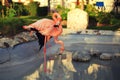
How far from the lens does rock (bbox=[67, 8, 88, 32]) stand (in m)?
18.3

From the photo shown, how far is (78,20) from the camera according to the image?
18297 millimetres

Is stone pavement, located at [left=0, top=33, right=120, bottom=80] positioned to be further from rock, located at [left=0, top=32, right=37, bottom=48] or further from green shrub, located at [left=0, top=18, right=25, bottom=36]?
green shrub, located at [left=0, top=18, right=25, bottom=36]

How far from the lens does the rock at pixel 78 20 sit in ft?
60.0

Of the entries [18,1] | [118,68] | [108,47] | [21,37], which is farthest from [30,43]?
[18,1]

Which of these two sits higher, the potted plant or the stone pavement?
the potted plant

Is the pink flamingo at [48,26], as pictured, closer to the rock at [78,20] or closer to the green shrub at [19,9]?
the rock at [78,20]

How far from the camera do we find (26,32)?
15320mm

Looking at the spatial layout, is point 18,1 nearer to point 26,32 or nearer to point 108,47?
point 26,32

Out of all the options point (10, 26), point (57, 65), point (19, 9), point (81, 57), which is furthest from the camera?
point (19, 9)

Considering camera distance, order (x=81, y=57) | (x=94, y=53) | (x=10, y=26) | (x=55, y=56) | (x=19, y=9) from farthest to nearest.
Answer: (x=19, y=9) < (x=10, y=26) < (x=94, y=53) < (x=55, y=56) < (x=81, y=57)

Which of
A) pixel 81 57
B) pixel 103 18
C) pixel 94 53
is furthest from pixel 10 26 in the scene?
pixel 103 18

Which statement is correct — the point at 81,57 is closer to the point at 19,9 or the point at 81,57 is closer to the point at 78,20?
the point at 78,20

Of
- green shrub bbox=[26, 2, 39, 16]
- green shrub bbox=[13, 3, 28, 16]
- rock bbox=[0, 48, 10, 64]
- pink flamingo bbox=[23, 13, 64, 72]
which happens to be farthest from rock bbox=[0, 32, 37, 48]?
green shrub bbox=[26, 2, 39, 16]

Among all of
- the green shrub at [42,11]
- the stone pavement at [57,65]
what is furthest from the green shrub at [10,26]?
the green shrub at [42,11]
